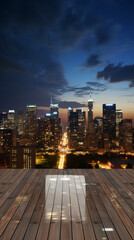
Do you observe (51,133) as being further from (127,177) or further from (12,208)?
(12,208)

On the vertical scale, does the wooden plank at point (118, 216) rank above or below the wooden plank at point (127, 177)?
above

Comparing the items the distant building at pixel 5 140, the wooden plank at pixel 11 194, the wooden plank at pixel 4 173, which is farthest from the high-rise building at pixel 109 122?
the wooden plank at pixel 11 194

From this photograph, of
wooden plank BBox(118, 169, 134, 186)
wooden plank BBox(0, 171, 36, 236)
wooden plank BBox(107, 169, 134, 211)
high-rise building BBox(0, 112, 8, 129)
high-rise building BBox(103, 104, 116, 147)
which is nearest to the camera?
wooden plank BBox(0, 171, 36, 236)

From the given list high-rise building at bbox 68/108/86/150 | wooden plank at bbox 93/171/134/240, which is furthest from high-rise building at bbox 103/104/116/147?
wooden plank at bbox 93/171/134/240

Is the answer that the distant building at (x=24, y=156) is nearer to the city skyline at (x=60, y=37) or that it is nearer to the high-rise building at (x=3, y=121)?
the city skyline at (x=60, y=37)

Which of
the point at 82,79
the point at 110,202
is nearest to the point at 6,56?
the point at 82,79

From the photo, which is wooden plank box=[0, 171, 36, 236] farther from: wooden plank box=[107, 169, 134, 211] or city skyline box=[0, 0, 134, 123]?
city skyline box=[0, 0, 134, 123]
